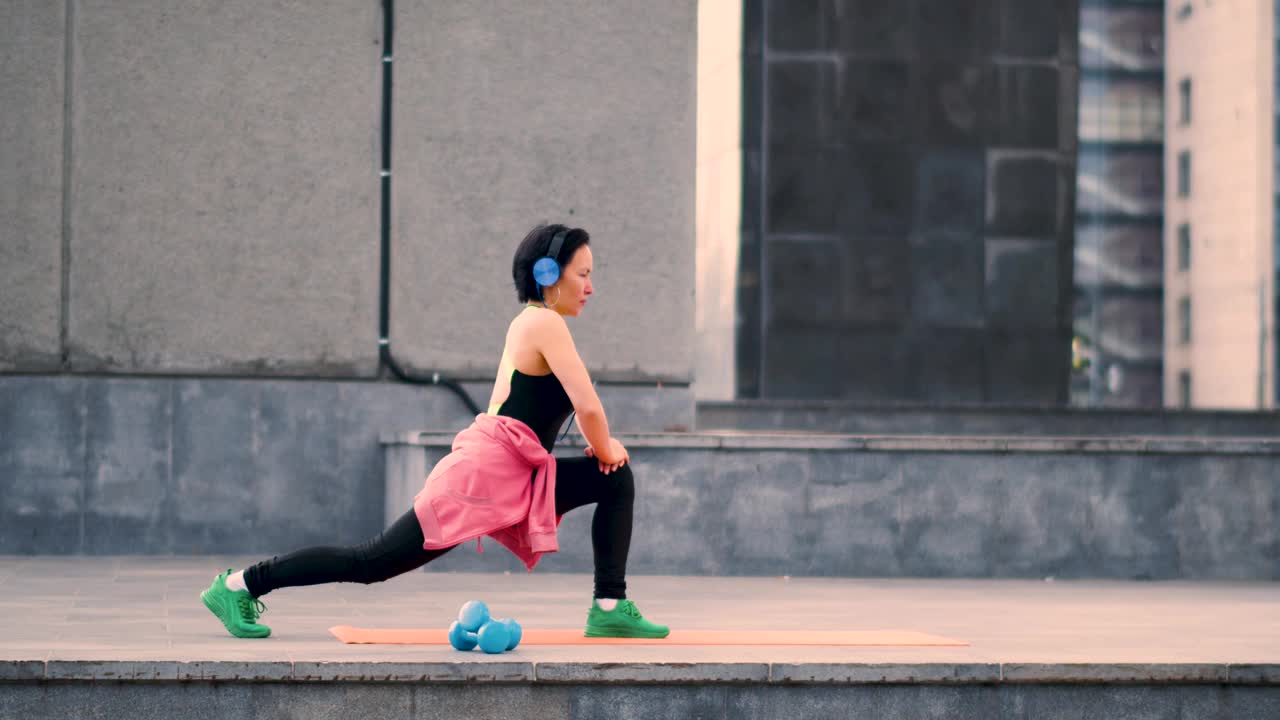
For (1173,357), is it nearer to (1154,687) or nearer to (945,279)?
(945,279)

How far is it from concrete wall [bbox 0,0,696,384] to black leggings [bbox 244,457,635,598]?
5577 millimetres

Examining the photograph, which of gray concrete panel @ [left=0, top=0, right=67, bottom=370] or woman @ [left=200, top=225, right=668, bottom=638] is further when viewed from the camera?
gray concrete panel @ [left=0, top=0, right=67, bottom=370]

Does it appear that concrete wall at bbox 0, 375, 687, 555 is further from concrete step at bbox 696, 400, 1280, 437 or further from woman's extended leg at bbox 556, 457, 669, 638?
concrete step at bbox 696, 400, 1280, 437

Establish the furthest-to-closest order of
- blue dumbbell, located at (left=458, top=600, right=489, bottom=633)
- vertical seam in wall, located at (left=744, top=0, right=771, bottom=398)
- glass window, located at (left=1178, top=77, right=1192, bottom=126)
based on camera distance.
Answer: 1. glass window, located at (left=1178, top=77, right=1192, bottom=126)
2. vertical seam in wall, located at (left=744, top=0, right=771, bottom=398)
3. blue dumbbell, located at (left=458, top=600, right=489, bottom=633)

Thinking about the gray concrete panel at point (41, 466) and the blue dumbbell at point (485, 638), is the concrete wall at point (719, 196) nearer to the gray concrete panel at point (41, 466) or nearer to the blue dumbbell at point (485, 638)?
the gray concrete panel at point (41, 466)

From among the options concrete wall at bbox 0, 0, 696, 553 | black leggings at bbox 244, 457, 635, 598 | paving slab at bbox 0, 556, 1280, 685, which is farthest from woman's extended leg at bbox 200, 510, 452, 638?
concrete wall at bbox 0, 0, 696, 553

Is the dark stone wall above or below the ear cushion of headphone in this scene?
above

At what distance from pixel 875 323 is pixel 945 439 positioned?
10.7 metres

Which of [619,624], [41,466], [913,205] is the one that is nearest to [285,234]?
[41,466]

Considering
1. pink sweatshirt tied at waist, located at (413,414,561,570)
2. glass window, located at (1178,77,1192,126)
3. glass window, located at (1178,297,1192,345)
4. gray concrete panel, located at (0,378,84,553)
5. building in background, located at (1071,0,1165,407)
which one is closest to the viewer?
pink sweatshirt tied at waist, located at (413,414,561,570)

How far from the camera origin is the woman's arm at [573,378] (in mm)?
7059

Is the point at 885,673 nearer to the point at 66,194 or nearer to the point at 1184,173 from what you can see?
the point at 66,194

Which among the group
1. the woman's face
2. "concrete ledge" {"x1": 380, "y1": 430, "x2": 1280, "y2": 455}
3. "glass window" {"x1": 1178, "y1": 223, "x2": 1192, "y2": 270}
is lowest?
"concrete ledge" {"x1": 380, "y1": 430, "x2": 1280, "y2": 455}

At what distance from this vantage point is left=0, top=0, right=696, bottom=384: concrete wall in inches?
485
